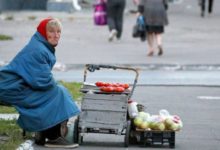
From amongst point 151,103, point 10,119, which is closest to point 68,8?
point 151,103

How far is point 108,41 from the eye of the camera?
22953mm

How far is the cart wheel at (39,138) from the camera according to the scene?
9016mm

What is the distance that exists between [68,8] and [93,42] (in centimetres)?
920

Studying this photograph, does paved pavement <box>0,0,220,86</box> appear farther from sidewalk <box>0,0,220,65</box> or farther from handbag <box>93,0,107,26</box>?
handbag <box>93,0,107,26</box>

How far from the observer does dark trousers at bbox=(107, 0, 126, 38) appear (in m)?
23.0

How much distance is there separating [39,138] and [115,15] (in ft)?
47.1

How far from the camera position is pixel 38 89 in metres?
8.83

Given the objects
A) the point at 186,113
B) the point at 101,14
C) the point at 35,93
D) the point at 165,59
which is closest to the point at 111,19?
the point at 101,14

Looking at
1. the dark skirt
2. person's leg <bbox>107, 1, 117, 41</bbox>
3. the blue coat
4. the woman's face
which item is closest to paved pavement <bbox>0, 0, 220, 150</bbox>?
person's leg <bbox>107, 1, 117, 41</bbox>

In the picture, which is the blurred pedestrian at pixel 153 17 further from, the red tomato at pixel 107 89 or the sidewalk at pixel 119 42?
the red tomato at pixel 107 89

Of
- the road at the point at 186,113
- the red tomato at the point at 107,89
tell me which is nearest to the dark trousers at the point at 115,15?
the road at the point at 186,113

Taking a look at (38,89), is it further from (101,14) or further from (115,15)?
(101,14)

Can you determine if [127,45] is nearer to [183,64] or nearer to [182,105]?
[183,64]

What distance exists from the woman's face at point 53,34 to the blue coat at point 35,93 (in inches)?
4.0
